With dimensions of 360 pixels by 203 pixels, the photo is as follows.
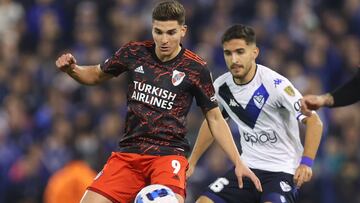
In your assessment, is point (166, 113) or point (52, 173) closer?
point (166, 113)

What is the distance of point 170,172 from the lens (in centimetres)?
838

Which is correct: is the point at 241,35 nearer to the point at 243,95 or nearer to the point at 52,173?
the point at 243,95

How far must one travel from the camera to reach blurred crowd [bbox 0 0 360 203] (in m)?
14.5

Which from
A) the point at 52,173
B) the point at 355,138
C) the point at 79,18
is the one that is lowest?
the point at 52,173

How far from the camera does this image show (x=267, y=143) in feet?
30.2

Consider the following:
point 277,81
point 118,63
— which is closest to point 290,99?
point 277,81

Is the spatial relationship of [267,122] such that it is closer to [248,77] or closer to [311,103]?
[248,77]

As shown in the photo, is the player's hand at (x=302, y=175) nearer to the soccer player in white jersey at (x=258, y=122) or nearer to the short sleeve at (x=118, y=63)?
the soccer player in white jersey at (x=258, y=122)

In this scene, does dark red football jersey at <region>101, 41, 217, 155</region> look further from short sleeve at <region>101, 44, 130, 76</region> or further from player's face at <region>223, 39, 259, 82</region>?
player's face at <region>223, 39, 259, 82</region>

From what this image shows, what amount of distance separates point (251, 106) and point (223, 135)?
0.65 meters

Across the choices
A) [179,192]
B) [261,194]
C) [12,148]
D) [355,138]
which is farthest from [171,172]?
[12,148]

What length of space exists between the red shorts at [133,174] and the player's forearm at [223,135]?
0.35 m

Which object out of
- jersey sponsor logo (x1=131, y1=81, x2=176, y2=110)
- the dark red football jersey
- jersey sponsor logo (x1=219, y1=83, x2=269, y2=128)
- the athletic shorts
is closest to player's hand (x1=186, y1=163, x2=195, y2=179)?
the athletic shorts

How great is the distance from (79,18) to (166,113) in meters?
9.01
